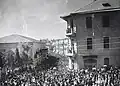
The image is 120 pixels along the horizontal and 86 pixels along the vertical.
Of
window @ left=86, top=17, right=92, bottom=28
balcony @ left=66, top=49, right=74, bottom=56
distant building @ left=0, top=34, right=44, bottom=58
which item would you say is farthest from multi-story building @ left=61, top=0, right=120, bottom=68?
distant building @ left=0, top=34, right=44, bottom=58

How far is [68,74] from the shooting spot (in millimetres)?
3604

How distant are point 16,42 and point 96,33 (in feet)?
4.57

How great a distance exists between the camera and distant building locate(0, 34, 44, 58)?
135 inches

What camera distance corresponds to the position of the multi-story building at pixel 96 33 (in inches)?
138

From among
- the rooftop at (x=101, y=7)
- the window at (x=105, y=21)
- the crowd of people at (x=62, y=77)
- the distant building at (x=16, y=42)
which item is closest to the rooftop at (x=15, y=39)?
the distant building at (x=16, y=42)

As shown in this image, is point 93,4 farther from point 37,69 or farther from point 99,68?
point 37,69

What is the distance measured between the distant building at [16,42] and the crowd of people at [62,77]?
15.4 inches

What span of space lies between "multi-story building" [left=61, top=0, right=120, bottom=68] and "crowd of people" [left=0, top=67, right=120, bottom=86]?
15 centimetres

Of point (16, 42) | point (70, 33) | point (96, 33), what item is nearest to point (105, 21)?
point (96, 33)

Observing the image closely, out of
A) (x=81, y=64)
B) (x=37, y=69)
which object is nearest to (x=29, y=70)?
(x=37, y=69)

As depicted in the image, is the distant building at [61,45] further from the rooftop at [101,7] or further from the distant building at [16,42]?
the rooftop at [101,7]

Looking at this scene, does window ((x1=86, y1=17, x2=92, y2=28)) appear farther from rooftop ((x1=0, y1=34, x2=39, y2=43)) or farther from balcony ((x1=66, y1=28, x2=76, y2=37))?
rooftop ((x1=0, y1=34, x2=39, y2=43))

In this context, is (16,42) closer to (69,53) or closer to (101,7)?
(69,53)

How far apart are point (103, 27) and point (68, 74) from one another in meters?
1.03
